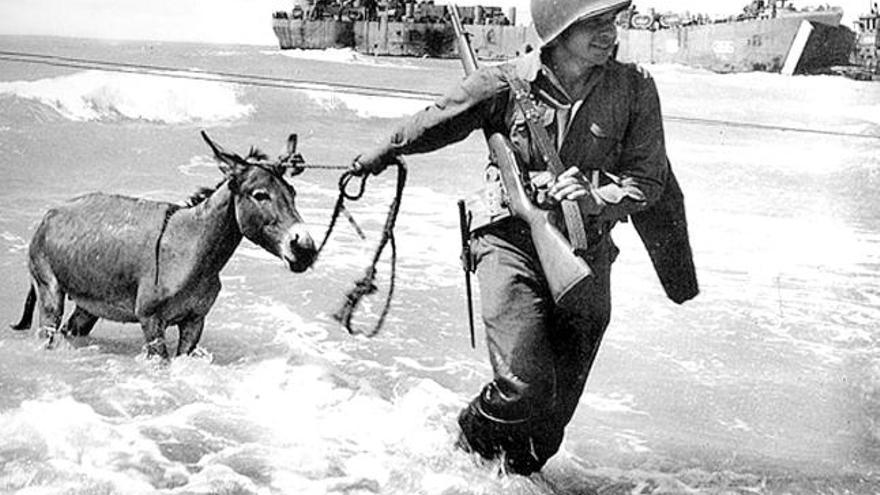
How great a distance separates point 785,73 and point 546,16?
3412 centimetres

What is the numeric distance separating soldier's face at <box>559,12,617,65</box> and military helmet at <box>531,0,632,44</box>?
0.04 meters

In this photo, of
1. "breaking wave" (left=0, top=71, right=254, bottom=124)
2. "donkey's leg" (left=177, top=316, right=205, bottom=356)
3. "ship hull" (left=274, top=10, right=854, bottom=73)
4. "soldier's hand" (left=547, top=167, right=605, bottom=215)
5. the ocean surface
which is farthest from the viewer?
"ship hull" (left=274, top=10, right=854, bottom=73)

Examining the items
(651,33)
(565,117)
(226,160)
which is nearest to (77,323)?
(226,160)

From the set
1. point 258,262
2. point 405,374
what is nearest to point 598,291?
point 405,374

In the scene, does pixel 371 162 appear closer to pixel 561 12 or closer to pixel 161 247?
pixel 561 12

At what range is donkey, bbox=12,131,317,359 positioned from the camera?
13.7 feet

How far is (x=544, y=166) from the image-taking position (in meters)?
3.41

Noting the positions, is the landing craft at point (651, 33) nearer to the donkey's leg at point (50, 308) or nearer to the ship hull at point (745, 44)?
the ship hull at point (745, 44)

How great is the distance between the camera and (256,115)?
13.3 metres

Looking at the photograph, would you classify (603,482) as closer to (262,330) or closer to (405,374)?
(405,374)

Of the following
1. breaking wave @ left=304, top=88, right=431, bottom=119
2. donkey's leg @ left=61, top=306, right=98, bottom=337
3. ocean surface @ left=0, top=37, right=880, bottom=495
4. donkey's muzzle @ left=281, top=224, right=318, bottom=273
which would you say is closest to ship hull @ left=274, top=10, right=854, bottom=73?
breaking wave @ left=304, top=88, right=431, bottom=119

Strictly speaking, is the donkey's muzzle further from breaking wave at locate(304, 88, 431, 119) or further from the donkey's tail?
breaking wave at locate(304, 88, 431, 119)

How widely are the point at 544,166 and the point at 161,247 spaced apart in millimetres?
1916

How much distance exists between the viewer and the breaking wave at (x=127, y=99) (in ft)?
36.3
